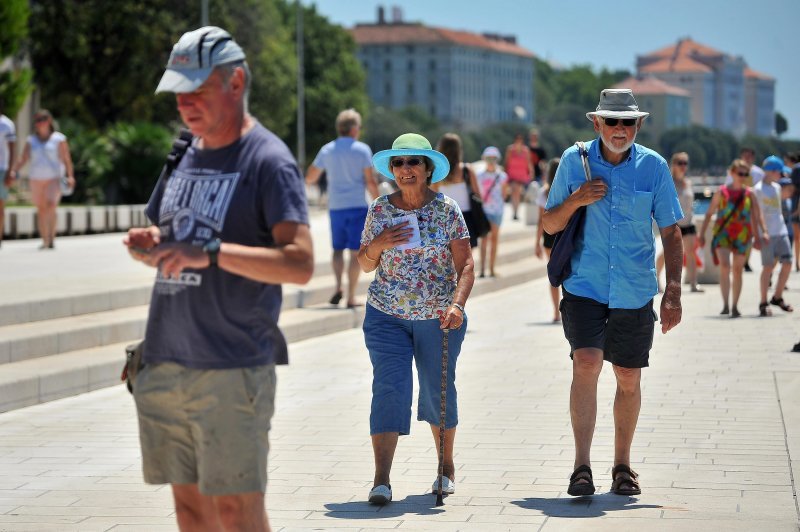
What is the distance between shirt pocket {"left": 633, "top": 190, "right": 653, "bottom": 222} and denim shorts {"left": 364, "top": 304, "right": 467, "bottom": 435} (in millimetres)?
1035

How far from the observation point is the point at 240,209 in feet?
15.4

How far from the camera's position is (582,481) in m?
7.32

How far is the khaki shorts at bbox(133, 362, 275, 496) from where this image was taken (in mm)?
4707

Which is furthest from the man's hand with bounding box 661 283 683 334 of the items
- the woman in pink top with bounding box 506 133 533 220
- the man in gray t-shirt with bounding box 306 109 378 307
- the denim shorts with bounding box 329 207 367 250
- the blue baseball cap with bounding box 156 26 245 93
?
the woman in pink top with bounding box 506 133 533 220

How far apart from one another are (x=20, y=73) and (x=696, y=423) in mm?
21905

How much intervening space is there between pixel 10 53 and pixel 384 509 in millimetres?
23675

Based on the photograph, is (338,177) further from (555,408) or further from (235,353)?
(235,353)

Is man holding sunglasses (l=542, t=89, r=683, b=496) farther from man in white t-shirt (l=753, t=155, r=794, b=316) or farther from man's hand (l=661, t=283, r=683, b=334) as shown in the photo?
man in white t-shirt (l=753, t=155, r=794, b=316)

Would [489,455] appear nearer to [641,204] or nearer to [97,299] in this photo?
[641,204]

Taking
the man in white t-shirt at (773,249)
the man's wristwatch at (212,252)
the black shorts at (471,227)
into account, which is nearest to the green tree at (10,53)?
the black shorts at (471,227)

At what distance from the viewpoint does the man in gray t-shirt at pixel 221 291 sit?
466 cm

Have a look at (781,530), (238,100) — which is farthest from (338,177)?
(238,100)

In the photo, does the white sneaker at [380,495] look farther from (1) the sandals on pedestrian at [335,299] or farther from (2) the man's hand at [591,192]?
(1) the sandals on pedestrian at [335,299]

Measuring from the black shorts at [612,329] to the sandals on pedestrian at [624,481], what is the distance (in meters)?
0.49
